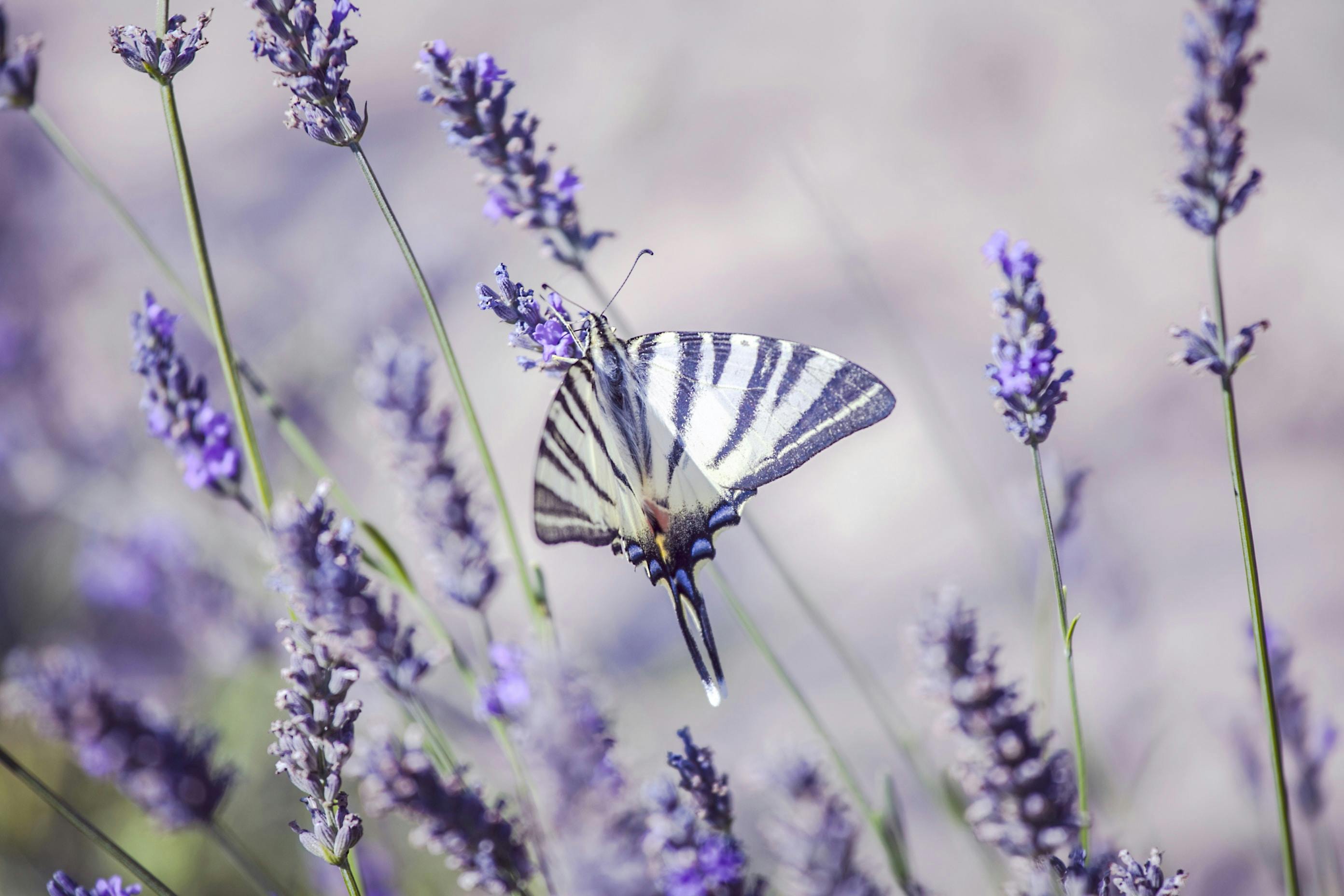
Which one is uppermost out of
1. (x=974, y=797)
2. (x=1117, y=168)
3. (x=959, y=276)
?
(x=1117, y=168)

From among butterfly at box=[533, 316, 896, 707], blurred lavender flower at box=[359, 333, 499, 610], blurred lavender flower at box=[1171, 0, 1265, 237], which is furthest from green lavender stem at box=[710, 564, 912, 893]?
blurred lavender flower at box=[1171, 0, 1265, 237]

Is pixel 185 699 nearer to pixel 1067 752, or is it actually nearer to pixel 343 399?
pixel 343 399

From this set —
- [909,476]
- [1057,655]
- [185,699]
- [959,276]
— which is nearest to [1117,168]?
[959,276]

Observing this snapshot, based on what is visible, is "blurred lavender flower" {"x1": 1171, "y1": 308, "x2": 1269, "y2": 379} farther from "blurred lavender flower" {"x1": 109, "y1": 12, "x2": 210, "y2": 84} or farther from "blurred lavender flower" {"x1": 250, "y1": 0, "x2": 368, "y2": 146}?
"blurred lavender flower" {"x1": 109, "y1": 12, "x2": 210, "y2": 84}

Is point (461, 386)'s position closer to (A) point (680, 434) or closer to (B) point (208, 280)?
(B) point (208, 280)

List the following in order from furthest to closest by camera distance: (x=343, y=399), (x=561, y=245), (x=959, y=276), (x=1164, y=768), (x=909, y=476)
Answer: (x=343, y=399), (x=959, y=276), (x=909, y=476), (x=1164, y=768), (x=561, y=245)
